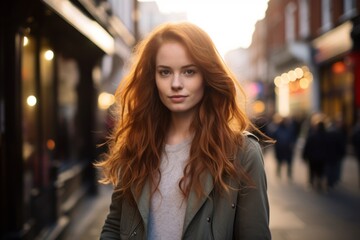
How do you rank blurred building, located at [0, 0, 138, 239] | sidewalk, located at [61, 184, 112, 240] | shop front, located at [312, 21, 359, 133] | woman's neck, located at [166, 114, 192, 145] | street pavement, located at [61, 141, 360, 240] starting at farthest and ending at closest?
shop front, located at [312, 21, 359, 133]
sidewalk, located at [61, 184, 112, 240]
street pavement, located at [61, 141, 360, 240]
blurred building, located at [0, 0, 138, 239]
woman's neck, located at [166, 114, 192, 145]

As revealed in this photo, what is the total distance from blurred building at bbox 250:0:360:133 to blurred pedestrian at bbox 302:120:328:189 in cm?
400

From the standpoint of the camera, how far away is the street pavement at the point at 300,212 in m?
6.90

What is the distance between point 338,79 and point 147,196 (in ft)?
61.3

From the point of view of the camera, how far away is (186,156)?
86.9 inches

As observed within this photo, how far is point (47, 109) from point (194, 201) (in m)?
6.15

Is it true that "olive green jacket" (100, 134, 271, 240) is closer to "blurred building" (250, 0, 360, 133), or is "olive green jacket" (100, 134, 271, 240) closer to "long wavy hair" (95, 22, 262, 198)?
"long wavy hair" (95, 22, 262, 198)

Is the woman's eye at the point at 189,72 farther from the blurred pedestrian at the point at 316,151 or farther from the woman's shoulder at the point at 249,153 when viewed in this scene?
the blurred pedestrian at the point at 316,151

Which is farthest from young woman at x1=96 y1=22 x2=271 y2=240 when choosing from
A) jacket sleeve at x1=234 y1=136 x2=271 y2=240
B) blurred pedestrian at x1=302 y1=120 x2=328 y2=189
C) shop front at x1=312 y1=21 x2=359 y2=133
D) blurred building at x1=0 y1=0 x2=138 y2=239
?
shop front at x1=312 y1=21 x2=359 y2=133

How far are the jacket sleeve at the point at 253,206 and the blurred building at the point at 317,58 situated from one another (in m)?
12.4

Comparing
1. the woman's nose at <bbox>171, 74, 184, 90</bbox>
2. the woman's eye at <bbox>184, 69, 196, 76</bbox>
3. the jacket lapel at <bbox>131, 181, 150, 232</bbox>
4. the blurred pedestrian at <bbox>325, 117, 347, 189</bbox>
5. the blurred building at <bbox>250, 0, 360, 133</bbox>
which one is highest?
the blurred building at <bbox>250, 0, 360, 133</bbox>

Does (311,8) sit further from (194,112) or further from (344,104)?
(194,112)

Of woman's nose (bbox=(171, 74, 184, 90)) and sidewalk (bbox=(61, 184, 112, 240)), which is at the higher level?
woman's nose (bbox=(171, 74, 184, 90))

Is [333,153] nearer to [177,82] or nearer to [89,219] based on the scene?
[89,219]

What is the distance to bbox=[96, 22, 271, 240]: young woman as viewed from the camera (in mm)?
2004
